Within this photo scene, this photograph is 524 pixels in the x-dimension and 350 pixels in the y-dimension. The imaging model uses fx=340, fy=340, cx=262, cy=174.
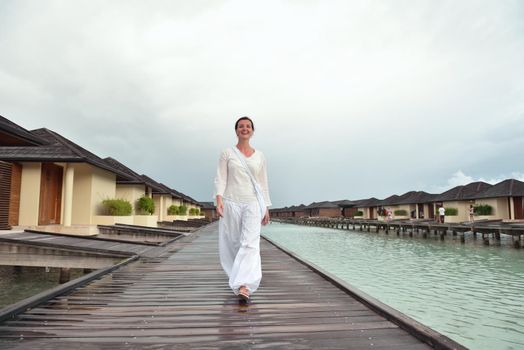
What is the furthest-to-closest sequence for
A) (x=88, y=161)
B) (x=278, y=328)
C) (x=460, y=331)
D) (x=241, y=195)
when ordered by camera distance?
(x=88, y=161)
(x=460, y=331)
(x=241, y=195)
(x=278, y=328)

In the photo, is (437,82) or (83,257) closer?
(83,257)

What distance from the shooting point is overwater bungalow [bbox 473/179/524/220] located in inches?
1057

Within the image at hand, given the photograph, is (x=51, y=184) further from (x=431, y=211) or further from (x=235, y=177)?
(x=431, y=211)

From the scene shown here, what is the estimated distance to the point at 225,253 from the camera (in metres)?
4.00

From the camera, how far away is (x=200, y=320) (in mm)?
3064

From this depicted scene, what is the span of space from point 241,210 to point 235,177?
1.25 feet

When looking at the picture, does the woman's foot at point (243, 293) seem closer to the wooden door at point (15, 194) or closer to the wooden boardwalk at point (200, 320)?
the wooden boardwalk at point (200, 320)

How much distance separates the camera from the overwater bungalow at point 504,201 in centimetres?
2684

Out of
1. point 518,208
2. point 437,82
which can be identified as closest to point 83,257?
point 437,82

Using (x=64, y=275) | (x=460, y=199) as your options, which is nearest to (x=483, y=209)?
(x=460, y=199)

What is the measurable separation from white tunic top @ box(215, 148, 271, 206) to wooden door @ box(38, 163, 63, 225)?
11.5 metres

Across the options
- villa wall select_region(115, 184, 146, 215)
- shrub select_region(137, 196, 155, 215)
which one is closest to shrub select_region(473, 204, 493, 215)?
shrub select_region(137, 196, 155, 215)

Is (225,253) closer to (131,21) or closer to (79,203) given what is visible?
(79,203)

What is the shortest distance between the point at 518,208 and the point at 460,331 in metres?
28.8
